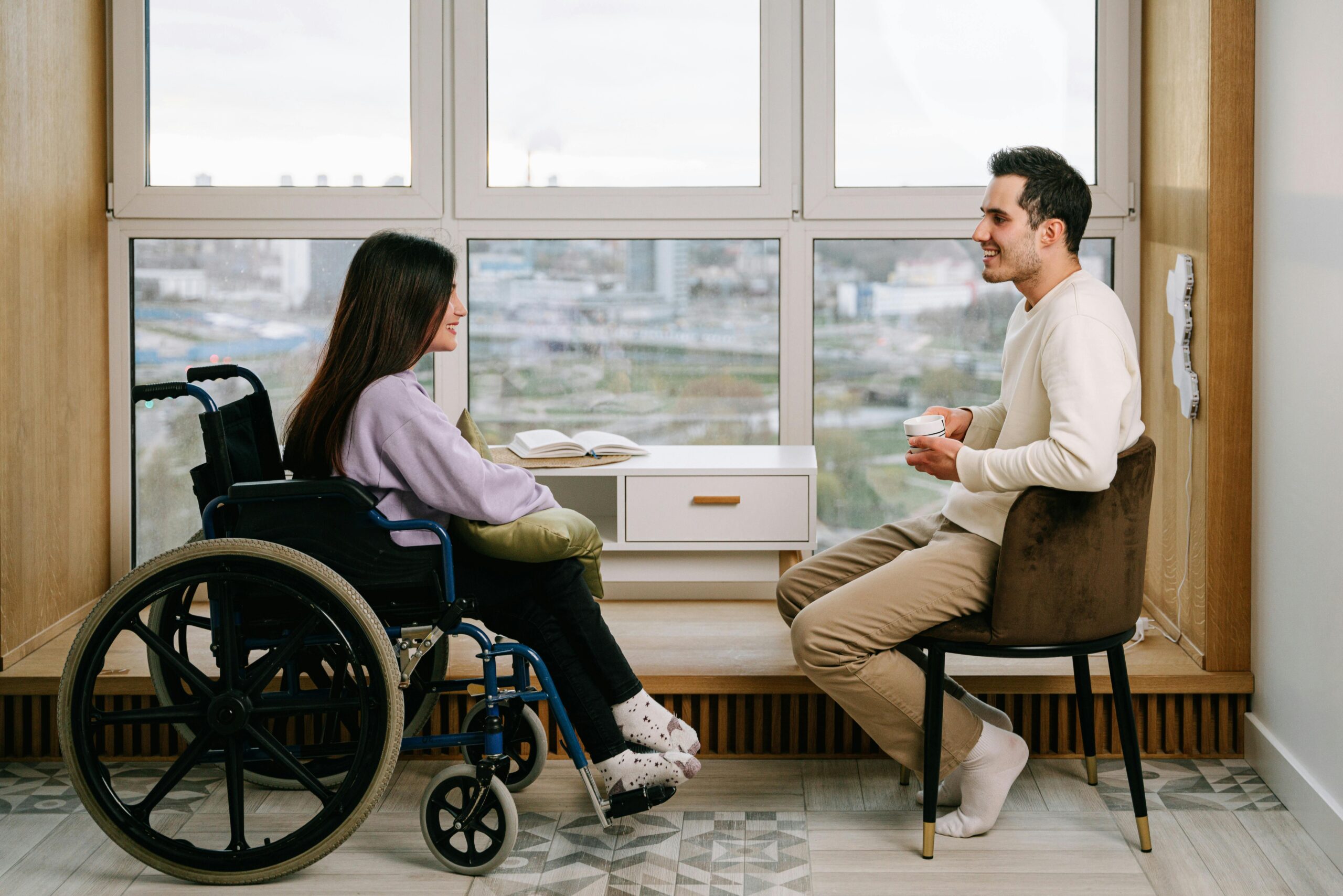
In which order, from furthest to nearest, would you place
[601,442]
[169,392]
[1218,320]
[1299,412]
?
[601,442] → [1218,320] → [1299,412] → [169,392]

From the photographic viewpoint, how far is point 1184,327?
2.52m

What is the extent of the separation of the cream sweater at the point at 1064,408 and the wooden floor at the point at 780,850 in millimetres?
549

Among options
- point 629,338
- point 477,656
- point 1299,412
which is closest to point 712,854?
point 477,656

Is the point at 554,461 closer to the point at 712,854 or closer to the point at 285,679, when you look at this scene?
the point at 285,679

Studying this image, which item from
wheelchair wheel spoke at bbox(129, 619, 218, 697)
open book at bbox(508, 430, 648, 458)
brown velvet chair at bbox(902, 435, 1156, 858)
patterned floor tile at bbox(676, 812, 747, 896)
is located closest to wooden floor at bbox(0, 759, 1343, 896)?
patterned floor tile at bbox(676, 812, 747, 896)

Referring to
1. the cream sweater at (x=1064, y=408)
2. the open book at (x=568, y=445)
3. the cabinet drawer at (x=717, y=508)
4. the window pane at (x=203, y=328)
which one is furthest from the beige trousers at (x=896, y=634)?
the window pane at (x=203, y=328)

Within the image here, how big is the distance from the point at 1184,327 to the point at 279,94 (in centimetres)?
234

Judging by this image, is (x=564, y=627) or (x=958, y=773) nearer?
(x=564, y=627)

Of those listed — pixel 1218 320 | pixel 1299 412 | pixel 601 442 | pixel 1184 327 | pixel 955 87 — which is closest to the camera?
pixel 1299 412

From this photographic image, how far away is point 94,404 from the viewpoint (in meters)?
3.09

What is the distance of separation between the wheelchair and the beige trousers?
37 cm

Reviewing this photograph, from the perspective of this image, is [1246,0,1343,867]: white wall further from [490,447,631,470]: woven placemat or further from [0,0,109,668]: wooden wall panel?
[0,0,109,668]: wooden wall panel

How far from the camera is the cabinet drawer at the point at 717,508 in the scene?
112 inches

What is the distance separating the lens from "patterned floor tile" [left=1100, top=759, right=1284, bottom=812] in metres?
2.20
